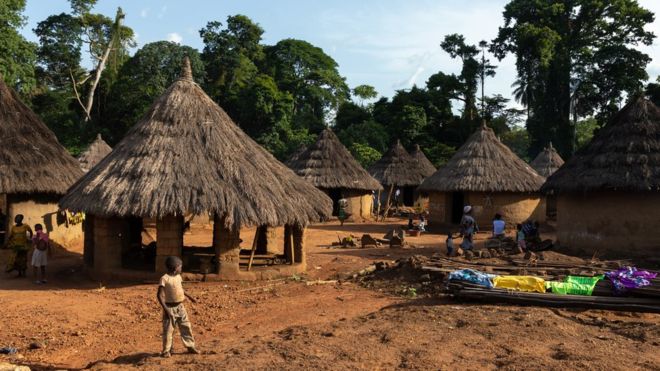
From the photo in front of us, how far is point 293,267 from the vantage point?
40.7 ft

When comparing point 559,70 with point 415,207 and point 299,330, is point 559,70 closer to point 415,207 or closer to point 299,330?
point 415,207

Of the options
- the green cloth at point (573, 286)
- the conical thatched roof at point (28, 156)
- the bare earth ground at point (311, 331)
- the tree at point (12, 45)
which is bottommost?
the bare earth ground at point (311, 331)

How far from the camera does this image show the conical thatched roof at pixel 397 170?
1243 inches

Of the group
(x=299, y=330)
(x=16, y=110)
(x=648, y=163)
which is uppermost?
(x=16, y=110)

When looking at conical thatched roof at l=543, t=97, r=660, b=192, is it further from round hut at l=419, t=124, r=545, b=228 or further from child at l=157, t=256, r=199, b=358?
child at l=157, t=256, r=199, b=358

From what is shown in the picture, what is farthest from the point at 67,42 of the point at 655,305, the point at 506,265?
the point at 655,305

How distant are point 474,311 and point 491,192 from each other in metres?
14.2

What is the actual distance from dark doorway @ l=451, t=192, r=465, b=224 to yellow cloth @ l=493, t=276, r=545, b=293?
14274mm

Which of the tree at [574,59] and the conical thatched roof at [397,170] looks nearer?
the conical thatched roof at [397,170]

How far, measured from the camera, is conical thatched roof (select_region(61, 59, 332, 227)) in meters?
10.8

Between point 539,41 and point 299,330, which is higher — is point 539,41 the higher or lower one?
the higher one

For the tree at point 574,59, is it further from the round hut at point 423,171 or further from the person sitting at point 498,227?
the person sitting at point 498,227

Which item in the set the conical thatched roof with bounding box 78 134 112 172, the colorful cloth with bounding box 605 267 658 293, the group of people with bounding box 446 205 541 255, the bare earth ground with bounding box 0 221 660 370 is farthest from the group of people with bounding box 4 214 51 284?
the conical thatched roof with bounding box 78 134 112 172

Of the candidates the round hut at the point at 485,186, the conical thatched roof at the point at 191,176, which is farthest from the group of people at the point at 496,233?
the round hut at the point at 485,186
